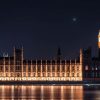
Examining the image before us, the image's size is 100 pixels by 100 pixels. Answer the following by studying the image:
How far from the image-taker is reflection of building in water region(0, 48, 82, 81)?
591 ft

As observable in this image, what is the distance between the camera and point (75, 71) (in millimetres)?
180750

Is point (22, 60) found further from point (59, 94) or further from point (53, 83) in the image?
point (59, 94)

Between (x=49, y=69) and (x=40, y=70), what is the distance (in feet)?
6.19

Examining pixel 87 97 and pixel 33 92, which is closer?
pixel 87 97

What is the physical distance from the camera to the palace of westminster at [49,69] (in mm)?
180000

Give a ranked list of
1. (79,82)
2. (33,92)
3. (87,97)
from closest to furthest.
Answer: (87,97)
(33,92)
(79,82)

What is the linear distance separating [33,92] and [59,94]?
5736 millimetres

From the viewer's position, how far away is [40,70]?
181 meters

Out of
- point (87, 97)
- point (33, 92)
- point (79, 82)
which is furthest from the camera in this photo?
point (79, 82)

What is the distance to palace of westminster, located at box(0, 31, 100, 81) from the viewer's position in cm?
18000

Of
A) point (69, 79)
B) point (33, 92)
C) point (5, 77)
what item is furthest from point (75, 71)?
point (33, 92)

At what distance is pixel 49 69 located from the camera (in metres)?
181

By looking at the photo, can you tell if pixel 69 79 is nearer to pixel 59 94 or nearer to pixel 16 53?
pixel 16 53

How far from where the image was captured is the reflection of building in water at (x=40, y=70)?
18025 centimetres
